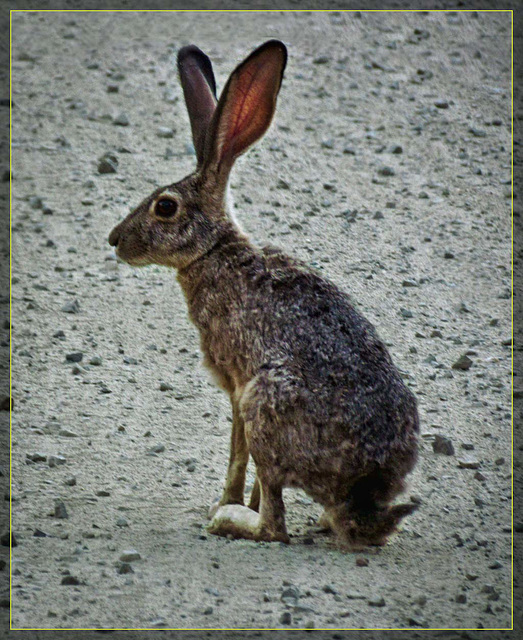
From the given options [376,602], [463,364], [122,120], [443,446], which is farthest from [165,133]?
[376,602]

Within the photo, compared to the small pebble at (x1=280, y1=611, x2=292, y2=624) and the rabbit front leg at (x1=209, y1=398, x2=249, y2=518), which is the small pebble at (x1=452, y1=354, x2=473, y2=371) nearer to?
the rabbit front leg at (x1=209, y1=398, x2=249, y2=518)

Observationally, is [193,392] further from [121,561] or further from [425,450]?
[121,561]

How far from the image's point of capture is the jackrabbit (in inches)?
253

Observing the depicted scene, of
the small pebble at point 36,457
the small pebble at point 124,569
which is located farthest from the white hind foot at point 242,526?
the small pebble at point 36,457

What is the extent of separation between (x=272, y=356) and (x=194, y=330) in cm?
317

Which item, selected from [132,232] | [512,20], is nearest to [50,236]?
[132,232]

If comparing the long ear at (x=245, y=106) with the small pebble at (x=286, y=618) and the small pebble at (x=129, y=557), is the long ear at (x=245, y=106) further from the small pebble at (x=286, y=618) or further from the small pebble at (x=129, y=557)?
the small pebble at (x=286, y=618)

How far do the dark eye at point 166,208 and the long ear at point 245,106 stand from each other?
327mm

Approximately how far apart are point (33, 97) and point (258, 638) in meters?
9.27

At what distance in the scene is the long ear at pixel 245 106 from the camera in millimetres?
6891

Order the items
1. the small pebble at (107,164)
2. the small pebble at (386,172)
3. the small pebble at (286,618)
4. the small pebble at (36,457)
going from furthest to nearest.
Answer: the small pebble at (386,172) → the small pebble at (107,164) → the small pebble at (36,457) → the small pebble at (286,618)

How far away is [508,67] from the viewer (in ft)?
46.6

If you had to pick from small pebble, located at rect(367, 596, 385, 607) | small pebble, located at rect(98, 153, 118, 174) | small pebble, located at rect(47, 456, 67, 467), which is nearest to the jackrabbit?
small pebble, located at rect(367, 596, 385, 607)

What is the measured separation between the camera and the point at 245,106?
278 inches
